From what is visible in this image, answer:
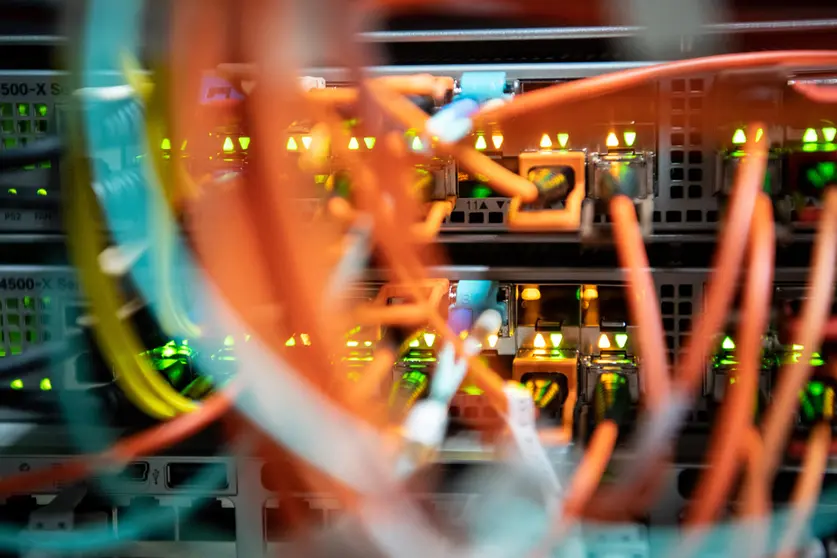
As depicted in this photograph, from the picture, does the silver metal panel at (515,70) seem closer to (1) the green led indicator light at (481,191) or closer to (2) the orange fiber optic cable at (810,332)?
(1) the green led indicator light at (481,191)

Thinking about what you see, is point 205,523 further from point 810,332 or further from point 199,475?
point 810,332

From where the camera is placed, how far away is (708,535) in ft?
2.37

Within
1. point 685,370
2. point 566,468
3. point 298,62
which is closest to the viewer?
point 298,62

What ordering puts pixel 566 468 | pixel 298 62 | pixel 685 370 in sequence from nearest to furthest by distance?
pixel 298 62, pixel 685 370, pixel 566 468

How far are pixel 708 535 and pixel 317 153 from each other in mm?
491

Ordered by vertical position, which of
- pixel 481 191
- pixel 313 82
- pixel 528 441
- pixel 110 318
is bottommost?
pixel 528 441

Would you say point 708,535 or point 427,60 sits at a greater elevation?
point 427,60

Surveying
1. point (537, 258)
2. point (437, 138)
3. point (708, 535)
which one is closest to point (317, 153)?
point (437, 138)

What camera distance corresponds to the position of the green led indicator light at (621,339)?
0.82 meters

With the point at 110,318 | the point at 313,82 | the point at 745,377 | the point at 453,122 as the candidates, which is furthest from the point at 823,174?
the point at 110,318

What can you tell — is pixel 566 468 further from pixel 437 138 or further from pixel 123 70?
pixel 123 70

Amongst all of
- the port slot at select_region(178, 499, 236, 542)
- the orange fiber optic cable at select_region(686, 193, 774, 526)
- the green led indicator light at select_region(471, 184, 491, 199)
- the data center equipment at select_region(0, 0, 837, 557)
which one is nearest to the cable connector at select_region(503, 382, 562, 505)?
the data center equipment at select_region(0, 0, 837, 557)

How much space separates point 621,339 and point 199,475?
0.44 m

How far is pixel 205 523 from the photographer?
0.85 metres
